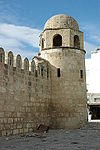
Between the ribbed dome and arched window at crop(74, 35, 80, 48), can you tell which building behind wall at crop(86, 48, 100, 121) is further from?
the ribbed dome

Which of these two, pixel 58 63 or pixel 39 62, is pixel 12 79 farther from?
pixel 58 63

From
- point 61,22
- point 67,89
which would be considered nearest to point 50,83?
point 67,89

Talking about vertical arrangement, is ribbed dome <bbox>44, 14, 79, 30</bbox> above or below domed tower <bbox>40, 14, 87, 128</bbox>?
above

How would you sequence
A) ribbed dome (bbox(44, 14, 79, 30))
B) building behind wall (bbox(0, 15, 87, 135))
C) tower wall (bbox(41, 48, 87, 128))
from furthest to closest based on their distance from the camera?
ribbed dome (bbox(44, 14, 79, 30))
tower wall (bbox(41, 48, 87, 128))
building behind wall (bbox(0, 15, 87, 135))

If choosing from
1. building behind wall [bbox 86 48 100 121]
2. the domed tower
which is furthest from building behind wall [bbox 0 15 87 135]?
building behind wall [bbox 86 48 100 121]

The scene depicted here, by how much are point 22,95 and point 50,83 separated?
8.35 feet

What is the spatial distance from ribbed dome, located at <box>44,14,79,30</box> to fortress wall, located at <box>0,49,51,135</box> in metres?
2.36

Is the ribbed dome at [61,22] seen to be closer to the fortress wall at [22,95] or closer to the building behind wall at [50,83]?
the building behind wall at [50,83]

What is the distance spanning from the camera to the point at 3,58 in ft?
31.0

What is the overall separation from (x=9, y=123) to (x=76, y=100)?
4268 mm

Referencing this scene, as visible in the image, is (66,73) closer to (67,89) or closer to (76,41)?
(67,89)

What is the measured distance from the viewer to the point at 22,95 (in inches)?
407

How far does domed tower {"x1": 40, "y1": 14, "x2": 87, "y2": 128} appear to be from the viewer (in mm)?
12195

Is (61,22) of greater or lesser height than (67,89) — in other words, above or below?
above
